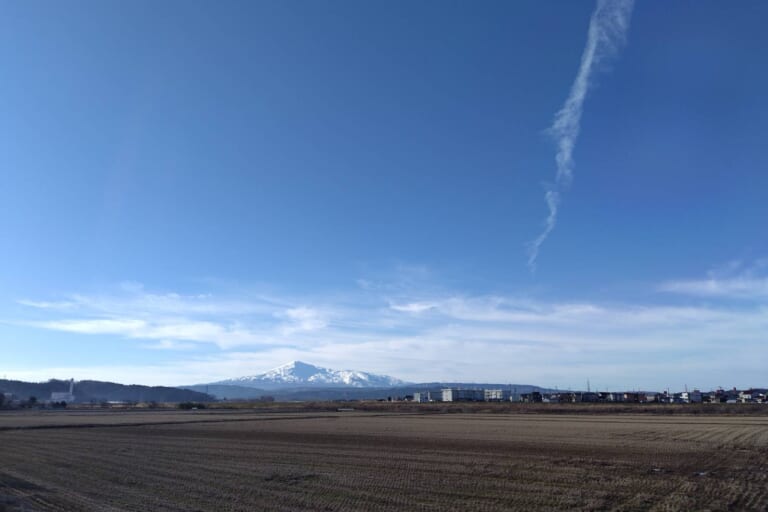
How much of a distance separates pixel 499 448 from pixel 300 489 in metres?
16.1

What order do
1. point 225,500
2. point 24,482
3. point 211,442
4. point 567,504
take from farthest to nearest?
point 211,442
point 24,482
point 225,500
point 567,504

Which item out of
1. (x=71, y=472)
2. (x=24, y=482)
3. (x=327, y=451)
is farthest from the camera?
(x=327, y=451)

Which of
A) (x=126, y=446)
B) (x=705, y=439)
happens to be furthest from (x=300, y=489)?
(x=705, y=439)

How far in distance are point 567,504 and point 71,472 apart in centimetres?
2037

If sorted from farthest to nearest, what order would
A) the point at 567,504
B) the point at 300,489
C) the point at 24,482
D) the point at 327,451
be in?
the point at 327,451 < the point at 24,482 < the point at 300,489 < the point at 567,504

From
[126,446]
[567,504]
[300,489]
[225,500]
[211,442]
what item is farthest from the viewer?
[211,442]

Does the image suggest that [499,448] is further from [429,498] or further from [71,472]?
[71,472]

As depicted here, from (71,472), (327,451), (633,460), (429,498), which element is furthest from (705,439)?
(71,472)

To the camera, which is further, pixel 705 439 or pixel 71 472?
pixel 705 439

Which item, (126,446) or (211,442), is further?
(211,442)

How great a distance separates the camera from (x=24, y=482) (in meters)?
21.6

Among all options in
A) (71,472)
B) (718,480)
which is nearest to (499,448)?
(718,480)

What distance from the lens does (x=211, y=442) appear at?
1540 inches

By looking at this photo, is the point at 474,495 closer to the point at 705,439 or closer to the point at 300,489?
the point at 300,489
